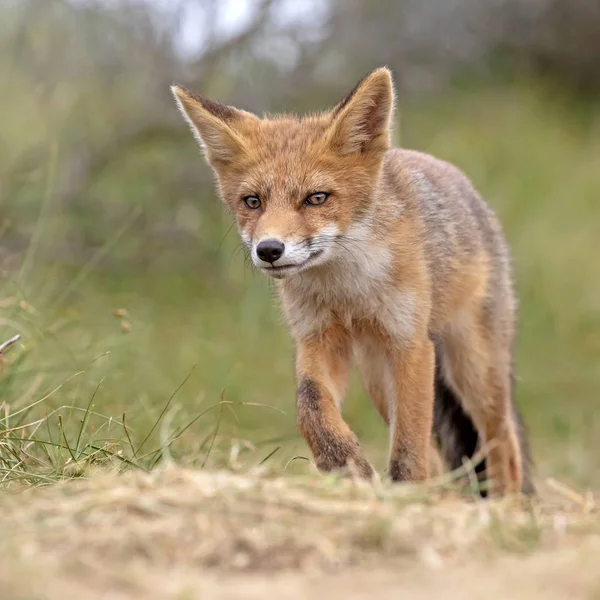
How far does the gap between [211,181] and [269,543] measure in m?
8.10

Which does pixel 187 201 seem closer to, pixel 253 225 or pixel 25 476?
pixel 253 225

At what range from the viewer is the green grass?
16.3 ft

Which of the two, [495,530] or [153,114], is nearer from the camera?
[495,530]

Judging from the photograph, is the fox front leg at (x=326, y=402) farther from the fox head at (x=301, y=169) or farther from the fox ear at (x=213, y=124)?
the fox ear at (x=213, y=124)

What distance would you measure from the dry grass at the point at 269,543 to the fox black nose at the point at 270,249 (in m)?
1.22

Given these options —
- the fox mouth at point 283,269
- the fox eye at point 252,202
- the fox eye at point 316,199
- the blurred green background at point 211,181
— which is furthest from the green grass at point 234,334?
the fox eye at point 316,199

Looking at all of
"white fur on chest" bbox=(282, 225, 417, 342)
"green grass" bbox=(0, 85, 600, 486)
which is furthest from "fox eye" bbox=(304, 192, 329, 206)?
"green grass" bbox=(0, 85, 600, 486)

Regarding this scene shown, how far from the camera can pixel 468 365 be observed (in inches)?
232

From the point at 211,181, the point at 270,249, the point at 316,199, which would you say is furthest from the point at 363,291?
the point at 211,181

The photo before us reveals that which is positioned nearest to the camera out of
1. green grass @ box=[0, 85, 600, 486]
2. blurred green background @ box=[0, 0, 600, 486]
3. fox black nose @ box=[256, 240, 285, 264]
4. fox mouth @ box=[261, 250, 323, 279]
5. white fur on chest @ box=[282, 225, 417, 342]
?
fox black nose @ box=[256, 240, 285, 264]

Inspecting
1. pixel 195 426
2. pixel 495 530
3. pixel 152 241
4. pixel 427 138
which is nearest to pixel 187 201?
pixel 152 241

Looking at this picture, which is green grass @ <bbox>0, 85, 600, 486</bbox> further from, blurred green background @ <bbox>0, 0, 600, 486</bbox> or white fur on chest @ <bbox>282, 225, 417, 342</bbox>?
white fur on chest @ <bbox>282, 225, 417, 342</bbox>

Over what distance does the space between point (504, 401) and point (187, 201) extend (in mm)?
5626

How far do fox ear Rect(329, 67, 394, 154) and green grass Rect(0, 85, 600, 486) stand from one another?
3.45 feet
